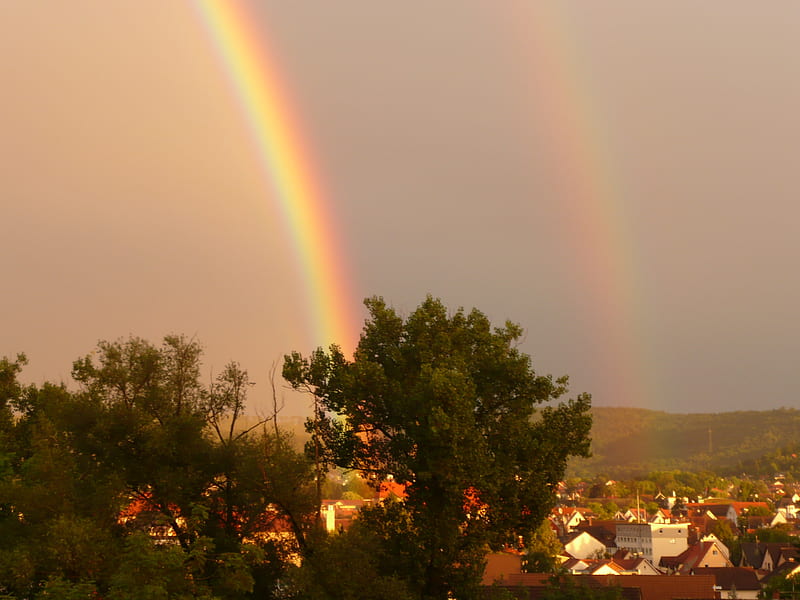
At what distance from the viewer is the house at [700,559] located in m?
84.6

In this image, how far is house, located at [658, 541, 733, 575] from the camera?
8462 cm

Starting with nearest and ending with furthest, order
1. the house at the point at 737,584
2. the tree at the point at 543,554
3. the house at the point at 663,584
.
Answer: the house at the point at 663,584
the tree at the point at 543,554
the house at the point at 737,584

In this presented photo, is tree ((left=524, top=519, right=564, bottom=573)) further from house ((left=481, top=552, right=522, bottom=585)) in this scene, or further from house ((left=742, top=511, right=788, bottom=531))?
house ((left=742, top=511, right=788, bottom=531))

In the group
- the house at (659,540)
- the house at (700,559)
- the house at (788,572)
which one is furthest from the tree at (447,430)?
the house at (659,540)

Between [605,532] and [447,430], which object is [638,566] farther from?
[447,430]

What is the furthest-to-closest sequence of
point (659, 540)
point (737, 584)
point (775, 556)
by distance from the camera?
point (659, 540), point (775, 556), point (737, 584)

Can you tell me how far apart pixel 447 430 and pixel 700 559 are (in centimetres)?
7077

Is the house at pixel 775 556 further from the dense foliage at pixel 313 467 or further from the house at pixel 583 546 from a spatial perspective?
the dense foliage at pixel 313 467

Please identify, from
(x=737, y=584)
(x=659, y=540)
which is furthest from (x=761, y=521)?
(x=737, y=584)

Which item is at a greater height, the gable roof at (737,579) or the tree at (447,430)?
the tree at (447,430)

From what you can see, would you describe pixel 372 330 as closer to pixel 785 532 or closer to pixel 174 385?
pixel 174 385

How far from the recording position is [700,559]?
84.5 meters

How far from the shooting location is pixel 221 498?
24.2 metres

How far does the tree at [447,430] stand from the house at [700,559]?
211 ft
